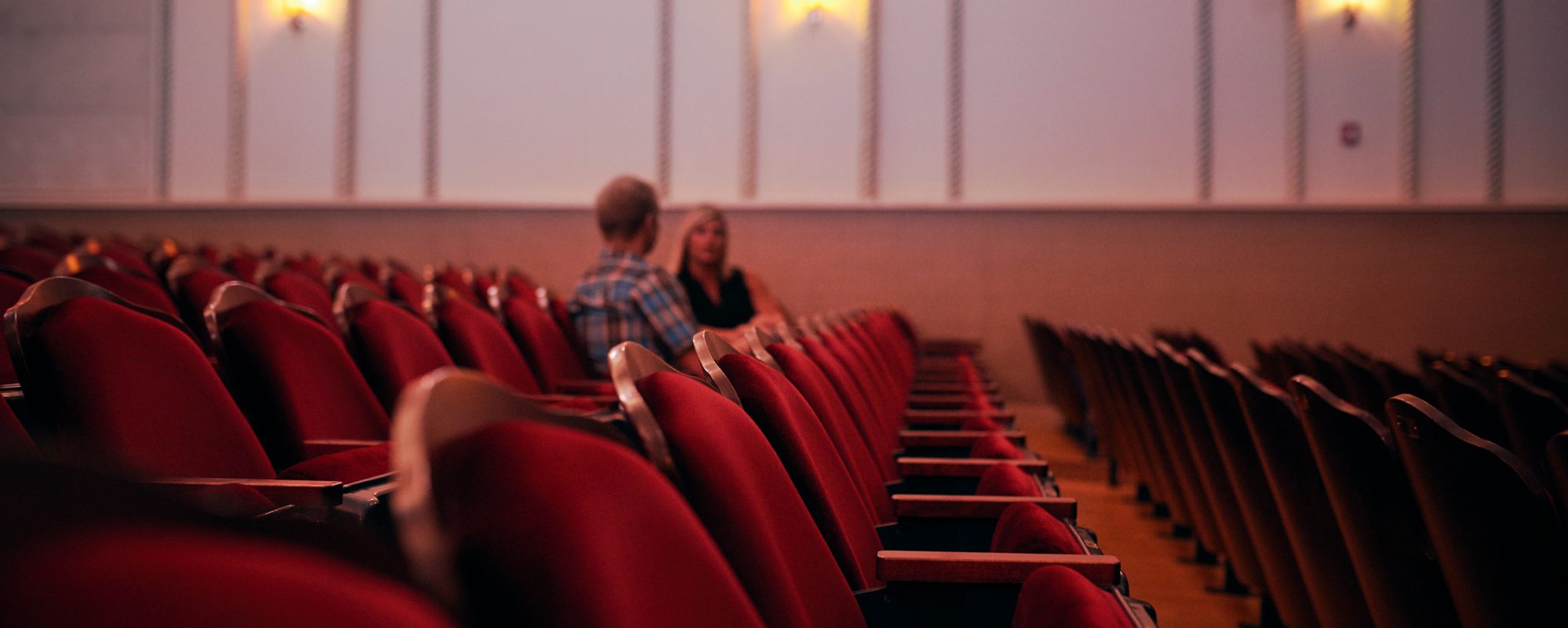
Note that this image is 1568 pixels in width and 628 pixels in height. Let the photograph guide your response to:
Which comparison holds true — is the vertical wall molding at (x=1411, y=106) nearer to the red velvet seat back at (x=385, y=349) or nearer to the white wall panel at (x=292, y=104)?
the red velvet seat back at (x=385, y=349)

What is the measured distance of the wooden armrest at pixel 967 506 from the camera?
1084mm

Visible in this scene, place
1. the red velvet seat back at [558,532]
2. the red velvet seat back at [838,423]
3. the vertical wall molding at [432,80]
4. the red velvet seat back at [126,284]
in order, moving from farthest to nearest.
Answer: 1. the vertical wall molding at [432,80]
2. the red velvet seat back at [126,284]
3. the red velvet seat back at [838,423]
4. the red velvet seat back at [558,532]

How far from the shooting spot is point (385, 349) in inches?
50.1

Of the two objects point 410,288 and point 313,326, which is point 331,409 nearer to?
point 313,326

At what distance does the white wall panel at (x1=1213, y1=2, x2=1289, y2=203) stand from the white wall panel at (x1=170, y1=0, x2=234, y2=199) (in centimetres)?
451

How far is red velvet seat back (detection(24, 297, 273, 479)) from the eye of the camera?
0.80m

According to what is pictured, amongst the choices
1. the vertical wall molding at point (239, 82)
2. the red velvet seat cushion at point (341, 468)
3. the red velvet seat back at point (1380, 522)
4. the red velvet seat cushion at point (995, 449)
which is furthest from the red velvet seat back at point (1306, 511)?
the vertical wall molding at point (239, 82)

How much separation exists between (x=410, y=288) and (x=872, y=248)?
8.10 ft

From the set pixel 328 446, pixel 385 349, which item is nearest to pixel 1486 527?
pixel 328 446

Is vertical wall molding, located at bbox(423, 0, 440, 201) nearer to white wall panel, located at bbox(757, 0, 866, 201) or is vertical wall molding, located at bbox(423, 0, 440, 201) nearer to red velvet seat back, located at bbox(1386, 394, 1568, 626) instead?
white wall panel, located at bbox(757, 0, 866, 201)

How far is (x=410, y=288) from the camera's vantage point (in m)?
2.67

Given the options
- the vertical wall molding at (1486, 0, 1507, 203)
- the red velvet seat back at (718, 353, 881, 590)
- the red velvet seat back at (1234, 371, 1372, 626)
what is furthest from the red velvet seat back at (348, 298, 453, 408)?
the vertical wall molding at (1486, 0, 1507, 203)

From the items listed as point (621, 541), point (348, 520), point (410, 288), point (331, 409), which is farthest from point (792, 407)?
point (410, 288)

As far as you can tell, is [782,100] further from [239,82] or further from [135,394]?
[135,394]
